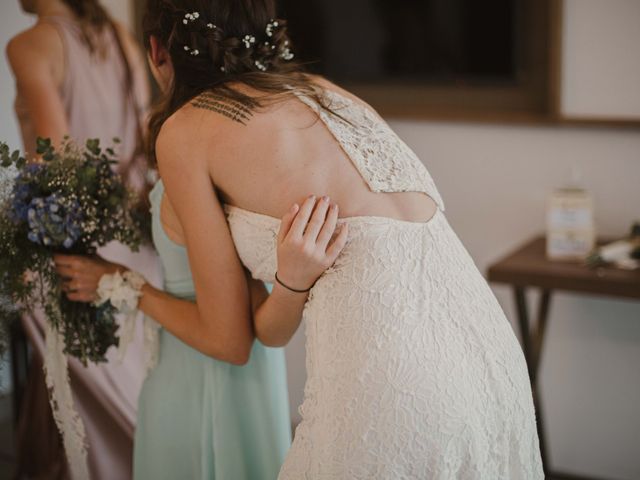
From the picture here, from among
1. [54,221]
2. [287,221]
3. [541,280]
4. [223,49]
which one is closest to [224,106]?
[223,49]

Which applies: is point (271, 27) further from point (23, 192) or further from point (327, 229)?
point (23, 192)

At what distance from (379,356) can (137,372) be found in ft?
3.76

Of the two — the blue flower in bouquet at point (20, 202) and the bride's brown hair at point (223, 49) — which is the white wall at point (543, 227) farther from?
the blue flower in bouquet at point (20, 202)

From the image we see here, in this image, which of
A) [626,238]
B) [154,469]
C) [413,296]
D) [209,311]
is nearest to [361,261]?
[413,296]

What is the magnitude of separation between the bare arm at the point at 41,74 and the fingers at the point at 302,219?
87cm

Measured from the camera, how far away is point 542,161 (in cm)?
252

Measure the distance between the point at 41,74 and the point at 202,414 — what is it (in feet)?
3.22

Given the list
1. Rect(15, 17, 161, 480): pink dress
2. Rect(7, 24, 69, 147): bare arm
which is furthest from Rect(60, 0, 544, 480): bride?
Rect(7, 24, 69, 147): bare arm

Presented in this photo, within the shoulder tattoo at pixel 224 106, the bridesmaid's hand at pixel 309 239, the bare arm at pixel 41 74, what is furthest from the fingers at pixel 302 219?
the bare arm at pixel 41 74

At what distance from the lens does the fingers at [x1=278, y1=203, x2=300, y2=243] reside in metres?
1.21

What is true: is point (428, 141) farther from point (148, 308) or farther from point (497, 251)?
point (148, 308)

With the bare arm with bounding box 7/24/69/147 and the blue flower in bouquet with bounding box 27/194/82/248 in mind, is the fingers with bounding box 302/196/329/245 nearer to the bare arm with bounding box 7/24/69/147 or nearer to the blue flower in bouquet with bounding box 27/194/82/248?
the blue flower in bouquet with bounding box 27/194/82/248

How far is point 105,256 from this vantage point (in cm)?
214

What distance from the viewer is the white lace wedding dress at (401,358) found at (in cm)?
115
